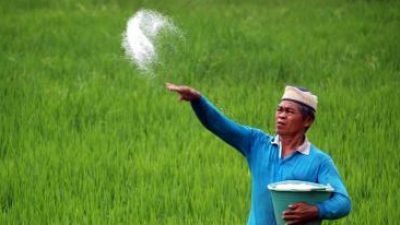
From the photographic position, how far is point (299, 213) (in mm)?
3078

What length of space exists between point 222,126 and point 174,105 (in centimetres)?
366

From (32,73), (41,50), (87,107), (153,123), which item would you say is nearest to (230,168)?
(153,123)

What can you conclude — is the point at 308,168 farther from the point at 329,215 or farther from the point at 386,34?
the point at 386,34

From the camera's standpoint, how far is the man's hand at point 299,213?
10.1 feet

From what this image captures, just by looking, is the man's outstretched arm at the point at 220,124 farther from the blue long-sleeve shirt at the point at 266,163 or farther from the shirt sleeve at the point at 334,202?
the shirt sleeve at the point at 334,202

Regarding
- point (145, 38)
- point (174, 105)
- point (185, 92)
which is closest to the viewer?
point (185, 92)

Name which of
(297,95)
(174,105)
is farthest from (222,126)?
(174,105)

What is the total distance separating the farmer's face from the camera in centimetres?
333

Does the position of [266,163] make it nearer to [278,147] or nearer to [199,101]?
[278,147]

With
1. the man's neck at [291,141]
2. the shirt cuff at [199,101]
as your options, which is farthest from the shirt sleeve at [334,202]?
the shirt cuff at [199,101]

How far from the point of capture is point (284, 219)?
310cm

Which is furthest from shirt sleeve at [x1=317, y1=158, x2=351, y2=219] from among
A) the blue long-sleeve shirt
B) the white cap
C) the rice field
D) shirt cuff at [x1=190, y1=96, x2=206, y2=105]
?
the rice field

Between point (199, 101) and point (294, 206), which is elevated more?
point (199, 101)

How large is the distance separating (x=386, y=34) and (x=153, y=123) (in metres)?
4.02
